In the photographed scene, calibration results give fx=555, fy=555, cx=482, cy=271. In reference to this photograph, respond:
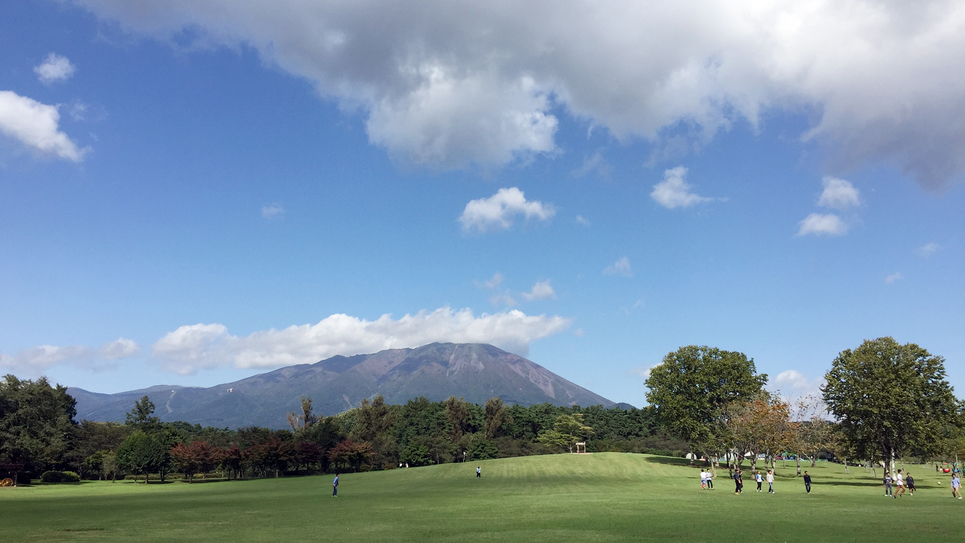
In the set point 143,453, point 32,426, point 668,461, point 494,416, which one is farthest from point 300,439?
point 668,461

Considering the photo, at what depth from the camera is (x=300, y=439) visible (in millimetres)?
99688

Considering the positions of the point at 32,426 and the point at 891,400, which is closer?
the point at 891,400

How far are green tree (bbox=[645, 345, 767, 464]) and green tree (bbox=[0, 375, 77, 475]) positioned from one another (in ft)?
307

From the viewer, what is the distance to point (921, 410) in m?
56.6

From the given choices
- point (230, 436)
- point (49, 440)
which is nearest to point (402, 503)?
point (49, 440)

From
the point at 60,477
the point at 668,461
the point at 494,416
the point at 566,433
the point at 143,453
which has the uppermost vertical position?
the point at 494,416

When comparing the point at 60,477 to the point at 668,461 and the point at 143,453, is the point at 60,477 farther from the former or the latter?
the point at 668,461

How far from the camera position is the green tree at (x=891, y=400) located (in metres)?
55.6

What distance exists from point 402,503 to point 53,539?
20606 millimetres

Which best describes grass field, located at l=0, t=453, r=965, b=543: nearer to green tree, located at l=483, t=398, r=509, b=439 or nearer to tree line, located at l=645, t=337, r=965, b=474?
tree line, located at l=645, t=337, r=965, b=474

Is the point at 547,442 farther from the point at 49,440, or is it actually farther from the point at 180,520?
the point at 180,520

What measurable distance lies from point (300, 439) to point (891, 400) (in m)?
87.5

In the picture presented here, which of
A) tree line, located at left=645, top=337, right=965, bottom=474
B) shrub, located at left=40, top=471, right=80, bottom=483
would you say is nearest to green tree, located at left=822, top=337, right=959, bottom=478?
tree line, located at left=645, top=337, right=965, bottom=474

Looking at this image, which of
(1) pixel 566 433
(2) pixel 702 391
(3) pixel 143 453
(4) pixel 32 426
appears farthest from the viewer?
(1) pixel 566 433
